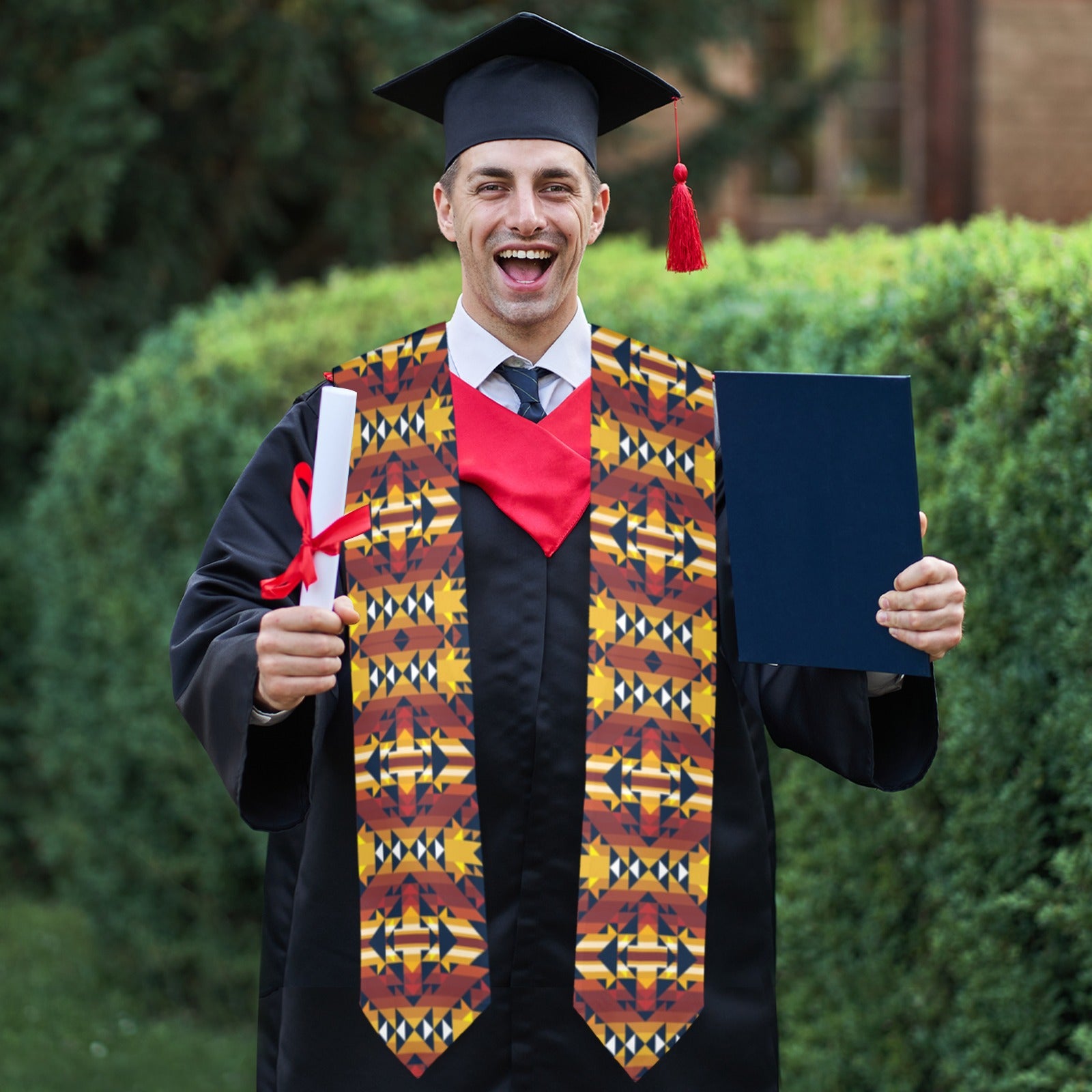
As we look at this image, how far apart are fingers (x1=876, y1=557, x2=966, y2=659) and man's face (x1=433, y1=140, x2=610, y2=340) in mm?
744

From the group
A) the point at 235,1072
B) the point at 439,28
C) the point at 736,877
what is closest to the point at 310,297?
the point at 439,28

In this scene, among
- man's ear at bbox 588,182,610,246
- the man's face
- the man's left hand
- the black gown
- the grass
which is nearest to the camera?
the man's left hand

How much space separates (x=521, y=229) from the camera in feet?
7.88

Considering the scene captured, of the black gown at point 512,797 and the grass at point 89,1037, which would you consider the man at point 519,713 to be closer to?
the black gown at point 512,797

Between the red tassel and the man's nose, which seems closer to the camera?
the man's nose

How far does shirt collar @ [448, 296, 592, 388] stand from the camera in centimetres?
251

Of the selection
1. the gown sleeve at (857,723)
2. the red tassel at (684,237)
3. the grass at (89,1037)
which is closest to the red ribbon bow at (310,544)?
the gown sleeve at (857,723)

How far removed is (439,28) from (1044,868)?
18.5ft

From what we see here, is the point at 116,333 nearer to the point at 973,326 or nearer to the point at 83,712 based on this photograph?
the point at 83,712

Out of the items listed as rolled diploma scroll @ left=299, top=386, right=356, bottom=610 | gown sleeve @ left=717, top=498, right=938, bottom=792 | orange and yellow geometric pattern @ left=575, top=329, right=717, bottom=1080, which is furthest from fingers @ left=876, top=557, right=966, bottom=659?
rolled diploma scroll @ left=299, top=386, right=356, bottom=610

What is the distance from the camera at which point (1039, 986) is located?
320 centimetres

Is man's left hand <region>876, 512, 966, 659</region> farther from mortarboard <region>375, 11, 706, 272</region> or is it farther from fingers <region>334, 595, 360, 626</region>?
mortarboard <region>375, 11, 706, 272</region>

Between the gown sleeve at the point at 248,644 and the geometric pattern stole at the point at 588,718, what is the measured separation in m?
0.11

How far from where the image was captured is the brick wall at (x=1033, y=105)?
11.5 meters
